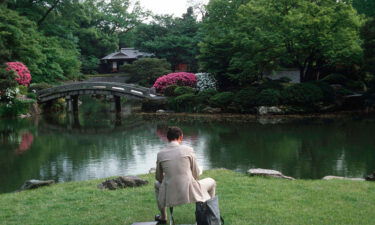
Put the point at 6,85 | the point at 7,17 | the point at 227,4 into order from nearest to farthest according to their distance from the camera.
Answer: the point at 6,85 < the point at 7,17 < the point at 227,4

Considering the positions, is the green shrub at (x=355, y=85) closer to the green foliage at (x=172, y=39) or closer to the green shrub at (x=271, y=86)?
the green shrub at (x=271, y=86)

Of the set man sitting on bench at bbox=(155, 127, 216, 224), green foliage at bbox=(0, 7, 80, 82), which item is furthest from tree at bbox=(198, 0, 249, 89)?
man sitting on bench at bbox=(155, 127, 216, 224)

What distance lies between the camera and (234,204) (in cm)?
633

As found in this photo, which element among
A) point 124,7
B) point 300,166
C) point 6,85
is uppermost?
point 124,7

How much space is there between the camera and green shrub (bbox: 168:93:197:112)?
27.9 metres

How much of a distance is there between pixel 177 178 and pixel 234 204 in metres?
1.54

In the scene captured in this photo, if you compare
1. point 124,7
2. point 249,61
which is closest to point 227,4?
point 249,61

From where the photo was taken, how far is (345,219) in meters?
5.52

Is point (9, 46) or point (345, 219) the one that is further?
point (9, 46)

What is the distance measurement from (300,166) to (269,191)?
200 inches

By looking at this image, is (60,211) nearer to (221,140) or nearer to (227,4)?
(221,140)

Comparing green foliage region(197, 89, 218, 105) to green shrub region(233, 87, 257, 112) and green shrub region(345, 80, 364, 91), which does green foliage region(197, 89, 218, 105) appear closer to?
green shrub region(233, 87, 257, 112)

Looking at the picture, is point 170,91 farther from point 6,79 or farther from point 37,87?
point 6,79

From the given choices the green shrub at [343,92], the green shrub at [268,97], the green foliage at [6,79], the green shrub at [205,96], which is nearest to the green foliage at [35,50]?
the green foliage at [6,79]
